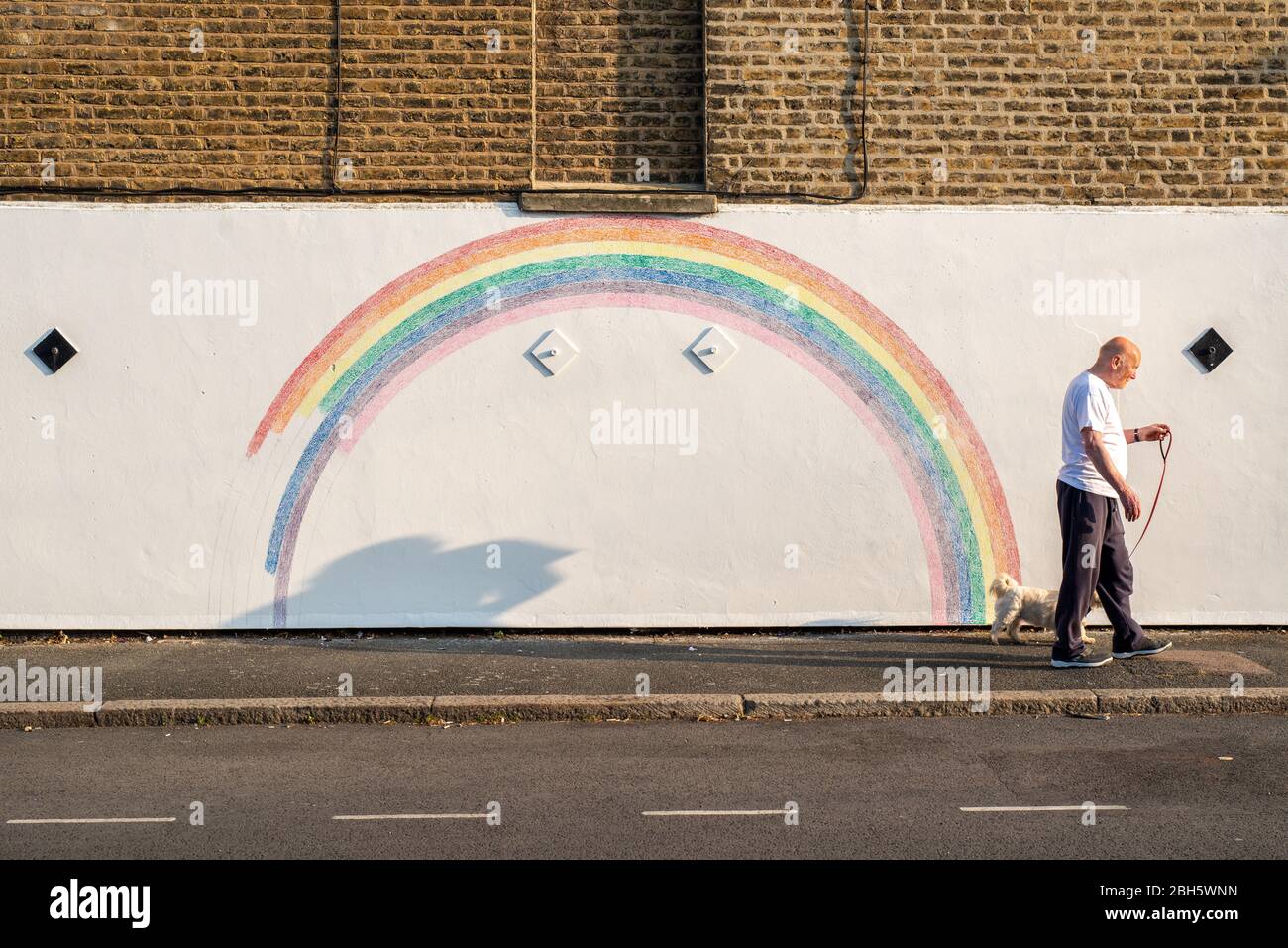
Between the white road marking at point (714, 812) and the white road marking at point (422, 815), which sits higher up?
the white road marking at point (714, 812)

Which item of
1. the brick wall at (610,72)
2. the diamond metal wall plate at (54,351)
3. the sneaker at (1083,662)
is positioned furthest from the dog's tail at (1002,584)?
the diamond metal wall plate at (54,351)

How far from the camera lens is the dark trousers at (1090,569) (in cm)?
809

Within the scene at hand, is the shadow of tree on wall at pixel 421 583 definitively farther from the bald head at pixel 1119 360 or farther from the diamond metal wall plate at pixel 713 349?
the bald head at pixel 1119 360

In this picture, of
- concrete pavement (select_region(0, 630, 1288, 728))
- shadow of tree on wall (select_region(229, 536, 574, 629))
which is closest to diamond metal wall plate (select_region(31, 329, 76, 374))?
concrete pavement (select_region(0, 630, 1288, 728))

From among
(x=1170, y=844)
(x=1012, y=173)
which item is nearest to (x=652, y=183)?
(x=1012, y=173)

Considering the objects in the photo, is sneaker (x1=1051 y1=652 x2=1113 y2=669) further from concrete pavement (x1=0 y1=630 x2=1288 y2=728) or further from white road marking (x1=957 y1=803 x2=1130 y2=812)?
white road marking (x1=957 y1=803 x2=1130 y2=812)

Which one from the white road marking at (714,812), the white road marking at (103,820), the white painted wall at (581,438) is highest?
the white painted wall at (581,438)

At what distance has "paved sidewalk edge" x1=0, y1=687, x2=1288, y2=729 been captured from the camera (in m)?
7.41

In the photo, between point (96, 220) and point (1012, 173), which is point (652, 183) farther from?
point (96, 220)

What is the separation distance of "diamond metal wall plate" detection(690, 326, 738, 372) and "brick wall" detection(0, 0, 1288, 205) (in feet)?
3.67

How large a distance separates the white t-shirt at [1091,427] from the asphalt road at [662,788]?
1.56 metres


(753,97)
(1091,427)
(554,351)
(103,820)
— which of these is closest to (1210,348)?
(1091,427)

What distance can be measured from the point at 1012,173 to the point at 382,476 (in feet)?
17.0

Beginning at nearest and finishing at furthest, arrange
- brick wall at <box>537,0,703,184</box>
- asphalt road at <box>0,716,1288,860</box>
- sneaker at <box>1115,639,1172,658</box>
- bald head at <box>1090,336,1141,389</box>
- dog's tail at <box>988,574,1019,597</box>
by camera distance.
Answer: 1. asphalt road at <box>0,716,1288,860</box>
2. bald head at <box>1090,336,1141,389</box>
3. sneaker at <box>1115,639,1172,658</box>
4. dog's tail at <box>988,574,1019,597</box>
5. brick wall at <box>537,0,703,184</box>
